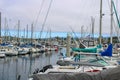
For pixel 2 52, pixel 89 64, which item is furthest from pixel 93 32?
pixel 89 64

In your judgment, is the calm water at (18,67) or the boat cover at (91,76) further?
the calm water at (18,67)

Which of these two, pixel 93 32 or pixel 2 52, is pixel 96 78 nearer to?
pixel 93 32

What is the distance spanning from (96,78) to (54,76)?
1.39 m

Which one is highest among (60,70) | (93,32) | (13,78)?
(93,32)

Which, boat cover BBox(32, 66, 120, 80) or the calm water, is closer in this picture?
boat cover BBox(32, 66, 120, 80)

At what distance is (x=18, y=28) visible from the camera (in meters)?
95.9

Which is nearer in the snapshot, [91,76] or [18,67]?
[91,76]

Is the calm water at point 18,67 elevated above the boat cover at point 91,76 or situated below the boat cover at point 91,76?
below

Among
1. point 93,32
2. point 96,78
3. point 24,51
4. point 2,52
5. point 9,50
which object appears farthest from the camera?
point 24,51

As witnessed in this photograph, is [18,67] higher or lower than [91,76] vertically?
lower

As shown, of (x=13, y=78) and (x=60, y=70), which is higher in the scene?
(x=60, y=70)

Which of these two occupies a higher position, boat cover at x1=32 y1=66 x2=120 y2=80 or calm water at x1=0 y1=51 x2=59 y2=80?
boat cover at x1=32 y1=66 x2=120 y2=80

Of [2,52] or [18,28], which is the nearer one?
[2,52]

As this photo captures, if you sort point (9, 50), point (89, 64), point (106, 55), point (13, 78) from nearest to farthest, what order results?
point (89, 64)
point (106, 55)
point (13, 78)
point (9, 50)
